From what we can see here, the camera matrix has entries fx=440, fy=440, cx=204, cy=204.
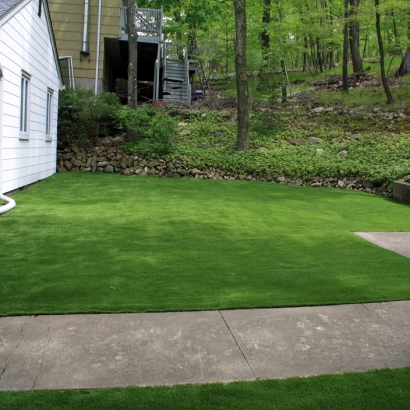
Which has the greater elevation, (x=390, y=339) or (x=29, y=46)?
(x=29, y=46)

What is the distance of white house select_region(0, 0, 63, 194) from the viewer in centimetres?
802

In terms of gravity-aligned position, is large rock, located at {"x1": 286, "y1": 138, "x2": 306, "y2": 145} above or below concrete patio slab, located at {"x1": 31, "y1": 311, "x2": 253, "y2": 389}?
above

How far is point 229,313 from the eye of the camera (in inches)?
138

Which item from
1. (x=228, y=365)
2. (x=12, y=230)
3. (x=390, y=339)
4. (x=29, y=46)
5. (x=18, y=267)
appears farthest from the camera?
(x=29, y=46)

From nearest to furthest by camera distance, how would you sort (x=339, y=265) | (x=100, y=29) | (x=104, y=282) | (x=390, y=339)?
(x=390, y=339) → (x=104, y=282) → (x=339, y=265) → (x=100, y=29)

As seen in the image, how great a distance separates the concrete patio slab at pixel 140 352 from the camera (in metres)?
2.51

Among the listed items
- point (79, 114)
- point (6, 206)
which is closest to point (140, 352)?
point (6, 206)

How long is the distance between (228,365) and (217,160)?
424 inches

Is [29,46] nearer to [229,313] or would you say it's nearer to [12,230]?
[12,230]

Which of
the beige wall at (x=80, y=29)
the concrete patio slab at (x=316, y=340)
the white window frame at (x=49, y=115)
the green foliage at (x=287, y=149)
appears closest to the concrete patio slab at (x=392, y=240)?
the concrete patio slab at (x=316, y=340)

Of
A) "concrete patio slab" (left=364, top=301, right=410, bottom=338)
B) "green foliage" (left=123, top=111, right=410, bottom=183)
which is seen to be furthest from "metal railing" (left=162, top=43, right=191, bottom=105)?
"concrete patio slab" (left=364, top=301, right=410, bottom=338)

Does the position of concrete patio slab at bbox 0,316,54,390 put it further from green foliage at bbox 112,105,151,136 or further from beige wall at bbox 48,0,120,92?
beige wall at bbox 48,0,120,92

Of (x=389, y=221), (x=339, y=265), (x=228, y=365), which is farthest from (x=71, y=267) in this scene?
(x=389, y=221)

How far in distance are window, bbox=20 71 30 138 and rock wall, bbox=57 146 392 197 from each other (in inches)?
154
